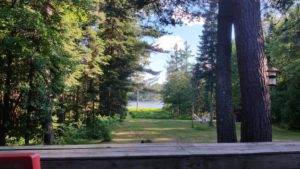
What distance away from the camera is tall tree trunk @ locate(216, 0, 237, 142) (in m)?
7.48

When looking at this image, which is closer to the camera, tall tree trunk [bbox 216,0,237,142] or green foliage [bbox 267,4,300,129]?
tall tree trunk [bbox 216,0,237,142]

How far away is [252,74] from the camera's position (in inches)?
198

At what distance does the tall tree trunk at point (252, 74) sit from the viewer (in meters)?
4.98

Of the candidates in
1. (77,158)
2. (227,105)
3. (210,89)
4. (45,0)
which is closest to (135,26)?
(210,89)

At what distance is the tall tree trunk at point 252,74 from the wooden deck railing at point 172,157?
2.22m

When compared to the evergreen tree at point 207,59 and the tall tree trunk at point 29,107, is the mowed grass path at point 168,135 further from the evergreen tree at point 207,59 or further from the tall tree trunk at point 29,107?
the evergreen tree at point 207,59

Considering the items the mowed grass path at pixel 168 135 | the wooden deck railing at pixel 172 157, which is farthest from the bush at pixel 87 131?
the wooden deck railing at pixel 172 157

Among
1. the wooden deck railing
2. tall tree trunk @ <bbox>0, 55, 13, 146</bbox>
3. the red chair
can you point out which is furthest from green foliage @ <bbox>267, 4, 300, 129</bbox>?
the red chair

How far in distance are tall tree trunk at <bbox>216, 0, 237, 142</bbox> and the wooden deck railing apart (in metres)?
4.99

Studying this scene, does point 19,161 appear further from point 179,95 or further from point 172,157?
point 179,95

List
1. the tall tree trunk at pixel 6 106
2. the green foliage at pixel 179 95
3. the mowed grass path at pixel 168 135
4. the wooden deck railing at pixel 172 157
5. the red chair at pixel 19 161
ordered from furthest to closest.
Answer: the green foliage at pixel 179 95 → the mowed grass path at pixel 168 135 → the tall tree trunk at pixel 6 106 → the wooden deck railing at pixel 172 157 → the red chair at pixel 19 161

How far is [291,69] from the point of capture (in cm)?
2103

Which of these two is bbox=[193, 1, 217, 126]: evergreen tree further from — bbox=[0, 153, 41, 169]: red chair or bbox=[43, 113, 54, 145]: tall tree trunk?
bbox=[0, 153, 41, 169]: red chair

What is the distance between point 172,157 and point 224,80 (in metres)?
5.54
